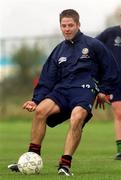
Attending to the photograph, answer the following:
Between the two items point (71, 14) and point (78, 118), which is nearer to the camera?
point (78, 118)

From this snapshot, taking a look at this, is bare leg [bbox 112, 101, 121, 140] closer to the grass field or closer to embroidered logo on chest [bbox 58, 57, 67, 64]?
the grass field

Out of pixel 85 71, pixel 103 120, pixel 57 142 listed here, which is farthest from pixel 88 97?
pixel 103 120

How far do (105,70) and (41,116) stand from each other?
1.08 meters

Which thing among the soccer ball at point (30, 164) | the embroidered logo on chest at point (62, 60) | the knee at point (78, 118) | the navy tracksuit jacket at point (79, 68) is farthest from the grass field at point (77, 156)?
the embroidered logo on chest at point (62, 60)

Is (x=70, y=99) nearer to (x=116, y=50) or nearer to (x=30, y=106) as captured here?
(x=30, y=106)

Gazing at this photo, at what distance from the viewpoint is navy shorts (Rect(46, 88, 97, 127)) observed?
10.9m

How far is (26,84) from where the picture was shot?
1361 inches

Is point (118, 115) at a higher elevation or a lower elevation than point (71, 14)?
lower

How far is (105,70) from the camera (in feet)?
37.2

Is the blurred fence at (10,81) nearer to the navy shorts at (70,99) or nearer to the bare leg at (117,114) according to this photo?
the bare leg at (117,114)

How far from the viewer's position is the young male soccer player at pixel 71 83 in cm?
1089

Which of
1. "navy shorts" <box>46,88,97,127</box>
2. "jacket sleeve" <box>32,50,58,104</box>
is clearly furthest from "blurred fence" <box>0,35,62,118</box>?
"navy shorts" <box>46,88,97,127</box>

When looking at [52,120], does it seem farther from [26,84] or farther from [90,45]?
[26,84]

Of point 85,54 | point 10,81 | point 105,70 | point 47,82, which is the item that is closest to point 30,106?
point 47,82
